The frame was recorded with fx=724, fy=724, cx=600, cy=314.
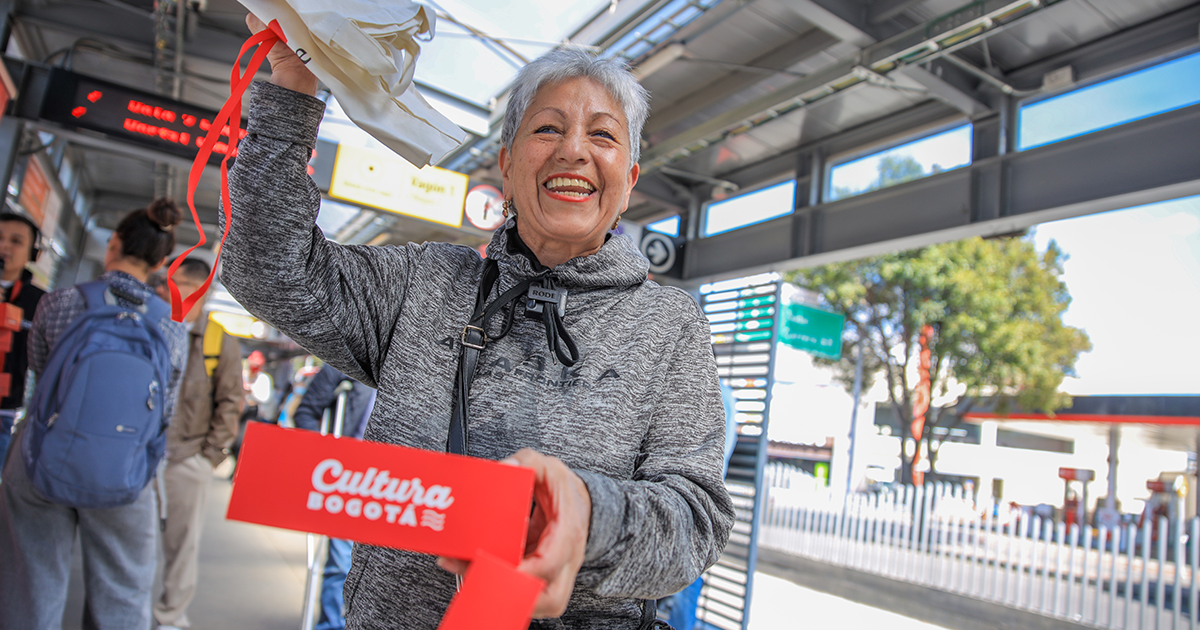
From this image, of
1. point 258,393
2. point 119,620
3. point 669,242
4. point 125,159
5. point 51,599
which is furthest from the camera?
point 258,393

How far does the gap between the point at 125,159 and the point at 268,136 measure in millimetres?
12480

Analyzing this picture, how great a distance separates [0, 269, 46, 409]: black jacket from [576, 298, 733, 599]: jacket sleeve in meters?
3.35

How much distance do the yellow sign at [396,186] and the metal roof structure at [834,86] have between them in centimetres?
25

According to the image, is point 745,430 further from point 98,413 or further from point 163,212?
point 98,413

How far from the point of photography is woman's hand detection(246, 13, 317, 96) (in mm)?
951

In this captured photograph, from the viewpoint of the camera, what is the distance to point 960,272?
653 inches

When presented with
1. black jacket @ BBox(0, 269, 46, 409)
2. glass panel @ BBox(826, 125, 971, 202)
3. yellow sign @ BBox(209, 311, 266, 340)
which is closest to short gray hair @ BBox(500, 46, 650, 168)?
black jacket @ BBox(0, 269, 46, 409)

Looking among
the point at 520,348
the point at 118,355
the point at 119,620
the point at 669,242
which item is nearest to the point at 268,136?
the point at 520,348

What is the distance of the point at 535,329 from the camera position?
1.11 m

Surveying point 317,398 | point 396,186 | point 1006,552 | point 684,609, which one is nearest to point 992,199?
point 684,609

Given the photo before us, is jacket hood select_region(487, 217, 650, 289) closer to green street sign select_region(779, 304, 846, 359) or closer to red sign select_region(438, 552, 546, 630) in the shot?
red sign select_region(438, 552, 546, 630)

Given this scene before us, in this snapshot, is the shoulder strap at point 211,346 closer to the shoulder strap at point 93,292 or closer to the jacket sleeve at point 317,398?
the jacket sleeve at point 317,398

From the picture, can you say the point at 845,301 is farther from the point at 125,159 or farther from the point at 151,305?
the point at 151,305

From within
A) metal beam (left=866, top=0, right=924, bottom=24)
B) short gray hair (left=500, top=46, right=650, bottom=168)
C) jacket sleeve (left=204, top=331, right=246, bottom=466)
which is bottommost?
jacket sleeve (left=204, top=331, right=246, bottom=466)
